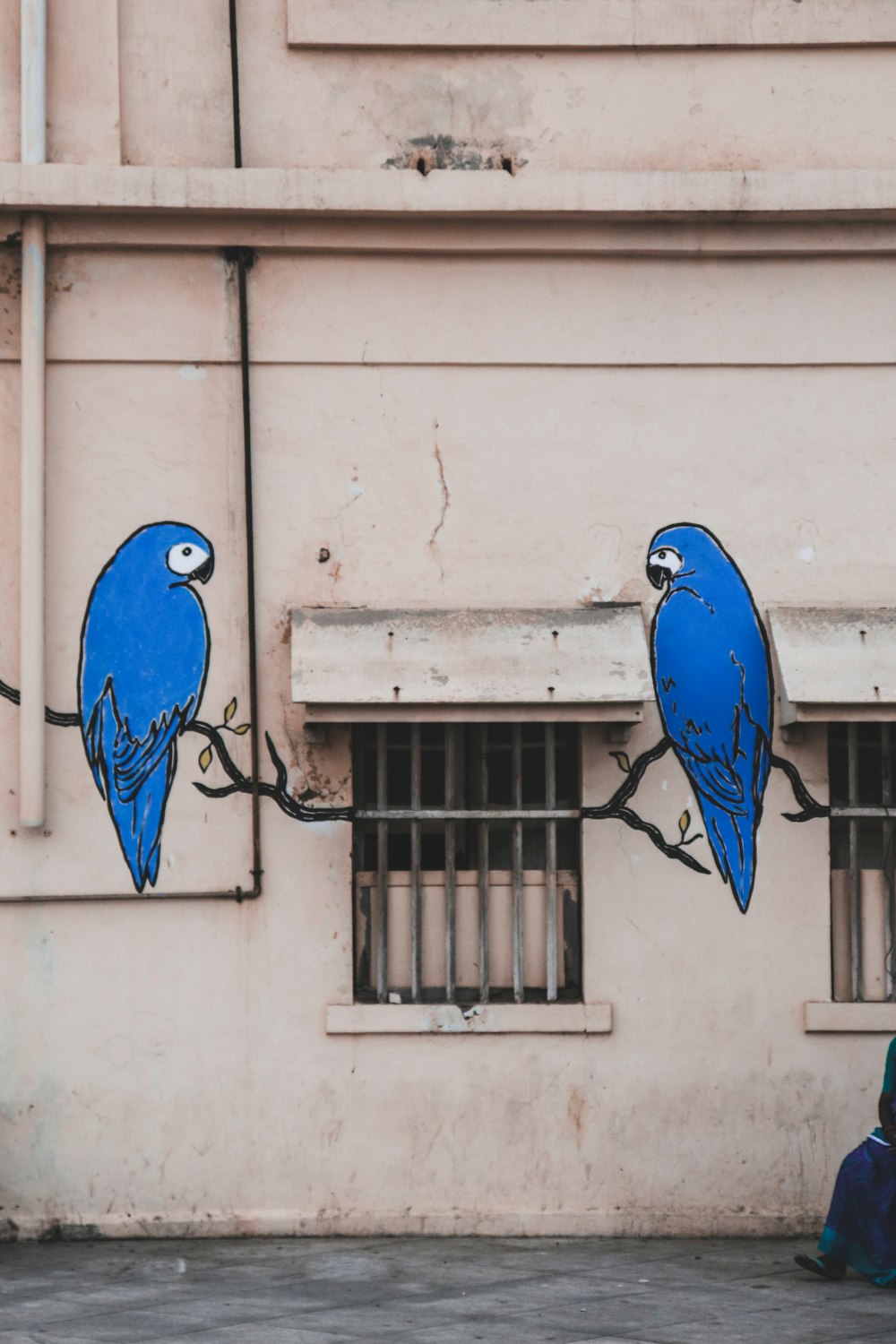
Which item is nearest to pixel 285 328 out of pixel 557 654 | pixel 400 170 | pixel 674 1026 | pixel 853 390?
pixel 400 170

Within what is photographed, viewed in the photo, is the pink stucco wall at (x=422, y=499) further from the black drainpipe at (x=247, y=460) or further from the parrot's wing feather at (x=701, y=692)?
the parrot's wing feather at (x=701, y=692)

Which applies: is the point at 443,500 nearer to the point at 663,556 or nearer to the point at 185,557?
the point at 663,556

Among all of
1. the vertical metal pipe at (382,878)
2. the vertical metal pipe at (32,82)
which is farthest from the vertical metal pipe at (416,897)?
the vertical metal pipe at (32,82)

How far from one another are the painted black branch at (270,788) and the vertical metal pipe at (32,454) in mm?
758

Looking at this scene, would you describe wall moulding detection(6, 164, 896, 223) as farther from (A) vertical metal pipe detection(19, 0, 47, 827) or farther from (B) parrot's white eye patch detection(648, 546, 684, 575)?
(B) parrot's white eye patch detection(648, 546, 684, 575)

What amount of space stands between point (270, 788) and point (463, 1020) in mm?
1457

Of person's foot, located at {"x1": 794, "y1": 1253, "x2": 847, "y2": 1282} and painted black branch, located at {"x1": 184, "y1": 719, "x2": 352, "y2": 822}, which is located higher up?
painted black branch, located at {"x1": 184, "y1": 719, "x2": 352, "y2": 822}

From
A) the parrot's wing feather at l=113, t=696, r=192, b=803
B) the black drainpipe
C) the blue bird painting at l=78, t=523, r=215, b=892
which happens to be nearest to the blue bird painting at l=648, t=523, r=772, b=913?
the black drainpipe

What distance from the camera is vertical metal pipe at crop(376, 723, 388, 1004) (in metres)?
8.60

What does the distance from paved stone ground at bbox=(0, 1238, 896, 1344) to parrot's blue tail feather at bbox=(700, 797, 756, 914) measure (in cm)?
171

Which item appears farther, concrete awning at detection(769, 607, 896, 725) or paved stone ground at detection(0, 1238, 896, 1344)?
concrete awning at detection(769, 607, 896, 725)

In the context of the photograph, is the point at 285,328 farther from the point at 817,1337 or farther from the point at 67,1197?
the point at 817,1337

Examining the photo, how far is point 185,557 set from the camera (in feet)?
28.3

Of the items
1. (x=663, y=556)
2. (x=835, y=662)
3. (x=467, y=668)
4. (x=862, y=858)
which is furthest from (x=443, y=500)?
(x=862, y=858)
